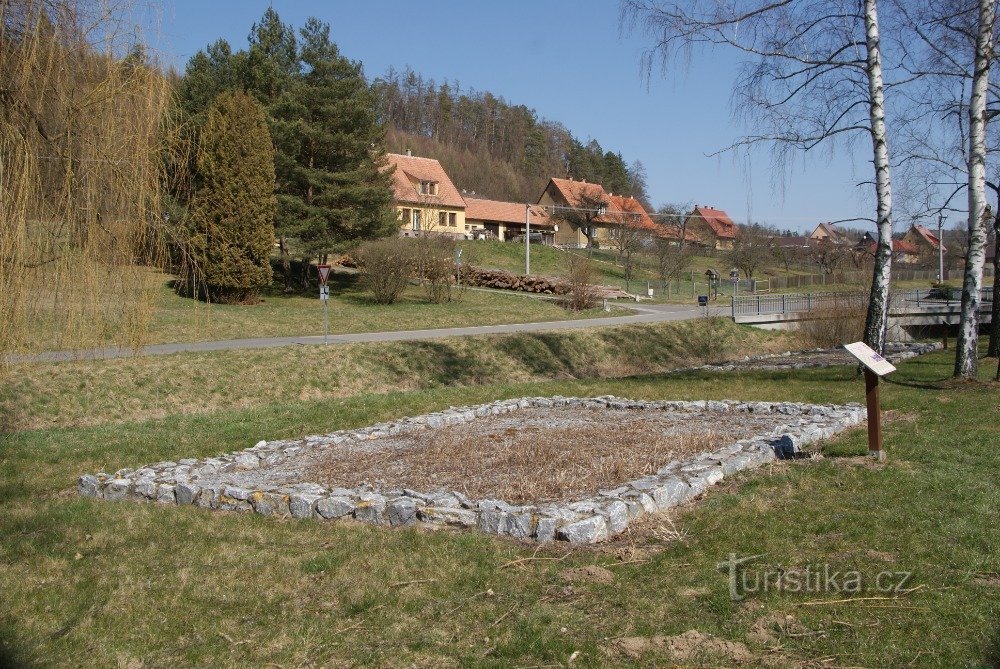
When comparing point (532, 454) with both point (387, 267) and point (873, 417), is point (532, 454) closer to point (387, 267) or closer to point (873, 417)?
point (873, 417)

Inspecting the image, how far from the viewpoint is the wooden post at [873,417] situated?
760 cm

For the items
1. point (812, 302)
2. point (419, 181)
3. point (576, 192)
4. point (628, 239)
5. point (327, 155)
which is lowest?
point (812, 302)

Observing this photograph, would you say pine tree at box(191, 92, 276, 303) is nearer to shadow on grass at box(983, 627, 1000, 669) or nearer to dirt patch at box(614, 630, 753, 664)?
dirt patch at box(614, 630, 753, 664)

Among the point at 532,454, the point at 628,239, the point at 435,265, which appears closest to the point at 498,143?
the point at 628,239

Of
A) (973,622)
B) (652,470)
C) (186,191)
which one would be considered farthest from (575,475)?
(186,191)

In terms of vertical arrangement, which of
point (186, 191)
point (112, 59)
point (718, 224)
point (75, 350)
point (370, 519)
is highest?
point (718, 224)

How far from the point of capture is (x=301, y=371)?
59.6ft

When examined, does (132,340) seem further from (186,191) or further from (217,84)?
(217,84)

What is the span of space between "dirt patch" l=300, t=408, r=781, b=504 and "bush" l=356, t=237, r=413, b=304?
2082 centimetres

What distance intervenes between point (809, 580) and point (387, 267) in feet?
91.6

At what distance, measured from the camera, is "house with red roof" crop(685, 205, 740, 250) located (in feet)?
290

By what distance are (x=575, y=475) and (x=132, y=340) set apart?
15.1 ft

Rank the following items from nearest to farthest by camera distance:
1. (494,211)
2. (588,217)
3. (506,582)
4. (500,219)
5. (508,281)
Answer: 1. (506,582)
2. (508,281)
3. (500,219)
4. (494,211)
5. (588,217)

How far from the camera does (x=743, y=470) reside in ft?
25.9
